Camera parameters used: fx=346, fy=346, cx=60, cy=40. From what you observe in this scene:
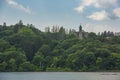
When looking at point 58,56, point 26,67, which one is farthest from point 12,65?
point 58,56

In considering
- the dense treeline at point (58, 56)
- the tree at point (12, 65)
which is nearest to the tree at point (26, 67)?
the dense treeline at point (58, 56)

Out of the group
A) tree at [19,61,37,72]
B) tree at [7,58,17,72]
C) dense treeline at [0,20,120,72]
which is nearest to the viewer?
dense treeline at [0,20,120,72]

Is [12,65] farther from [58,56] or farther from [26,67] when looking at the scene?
[58,56]

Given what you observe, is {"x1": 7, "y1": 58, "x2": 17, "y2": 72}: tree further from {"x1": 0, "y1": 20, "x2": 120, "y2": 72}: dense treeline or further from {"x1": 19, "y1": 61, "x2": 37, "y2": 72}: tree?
{"x1": 19, "y1": 61, "x2": 37, "y2": 72}: tree

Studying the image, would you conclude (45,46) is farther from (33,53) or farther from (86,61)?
(86,61)

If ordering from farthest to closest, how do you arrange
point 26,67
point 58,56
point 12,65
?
point 58,56 < point 26,67 < point 12,65

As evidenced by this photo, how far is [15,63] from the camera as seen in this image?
169m

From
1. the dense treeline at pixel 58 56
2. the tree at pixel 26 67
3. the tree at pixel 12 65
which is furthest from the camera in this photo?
the tree at pixel 26 67

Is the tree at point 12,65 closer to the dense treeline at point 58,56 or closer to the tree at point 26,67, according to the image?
the dense treeline at point 58,56

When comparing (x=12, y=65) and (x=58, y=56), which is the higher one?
(x=58, y=56)

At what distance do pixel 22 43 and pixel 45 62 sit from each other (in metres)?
20.5

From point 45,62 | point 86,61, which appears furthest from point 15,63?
point 86,61

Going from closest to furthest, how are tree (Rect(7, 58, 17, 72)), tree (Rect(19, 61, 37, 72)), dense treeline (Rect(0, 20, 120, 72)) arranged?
dense treeline (Rect(0, 20, 120, 72)) < tree (Rect(7, 58, 17, 72)) < tree (Rect(19, 61, 37, 72))

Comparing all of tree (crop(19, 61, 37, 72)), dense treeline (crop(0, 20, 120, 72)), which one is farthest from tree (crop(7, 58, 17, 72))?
tree (crop(19, 61, 37, 72))
